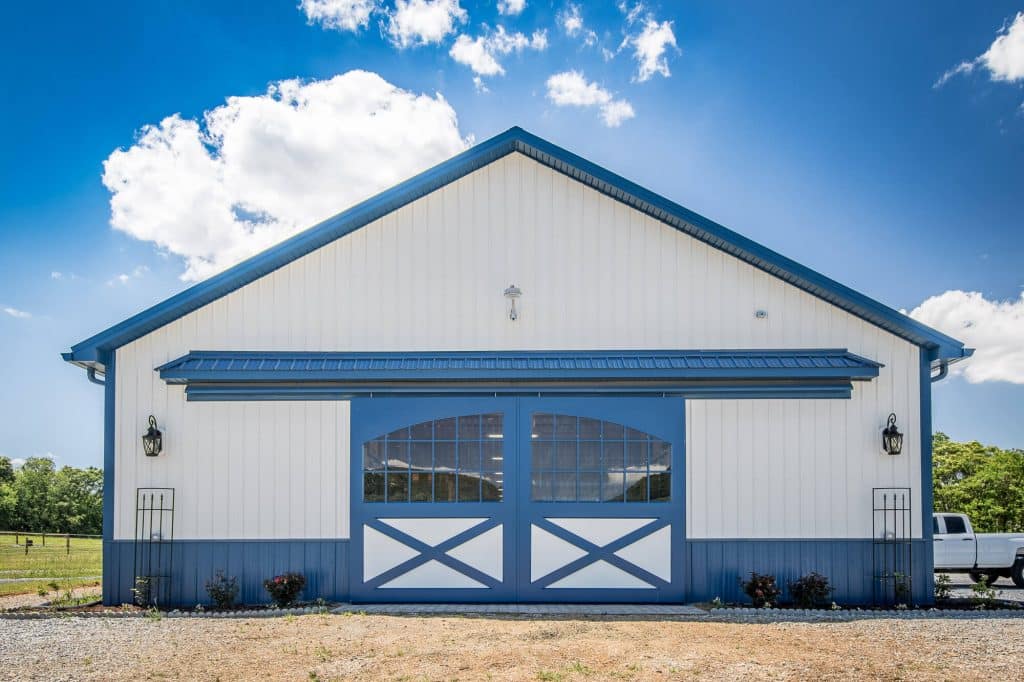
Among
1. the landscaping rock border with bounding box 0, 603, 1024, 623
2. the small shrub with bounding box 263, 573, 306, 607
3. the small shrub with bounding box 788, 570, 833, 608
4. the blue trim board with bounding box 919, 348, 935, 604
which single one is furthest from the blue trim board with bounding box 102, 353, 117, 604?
the blue trim board with bounding box 919, 348, 935, 604

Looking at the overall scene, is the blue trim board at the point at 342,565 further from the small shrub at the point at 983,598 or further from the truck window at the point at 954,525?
the truck window at the point at 954,525

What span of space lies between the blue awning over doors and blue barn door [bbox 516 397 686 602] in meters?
0.40

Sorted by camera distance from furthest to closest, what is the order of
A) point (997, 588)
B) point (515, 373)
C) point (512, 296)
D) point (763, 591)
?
point (997, 588) → point (512, 296) → point (515, 373) → point (763, 591)

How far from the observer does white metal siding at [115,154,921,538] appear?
9375 millimetres

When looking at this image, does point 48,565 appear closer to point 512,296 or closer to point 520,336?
point 520,336

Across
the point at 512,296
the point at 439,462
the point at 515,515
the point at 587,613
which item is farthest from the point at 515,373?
the point at 587,613

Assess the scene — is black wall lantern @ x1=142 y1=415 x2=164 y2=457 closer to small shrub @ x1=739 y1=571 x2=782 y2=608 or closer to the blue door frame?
the blue door frame

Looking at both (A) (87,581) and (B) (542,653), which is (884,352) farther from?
(A) (87,581)

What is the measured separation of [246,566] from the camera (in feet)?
30.5

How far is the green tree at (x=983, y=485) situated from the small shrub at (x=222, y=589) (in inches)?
1051

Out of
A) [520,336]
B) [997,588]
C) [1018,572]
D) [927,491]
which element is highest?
[520,336]

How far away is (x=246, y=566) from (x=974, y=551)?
12.5 meters

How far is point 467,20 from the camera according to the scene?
11312mm

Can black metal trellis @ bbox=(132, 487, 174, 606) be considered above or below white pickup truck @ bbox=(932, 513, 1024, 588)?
above
